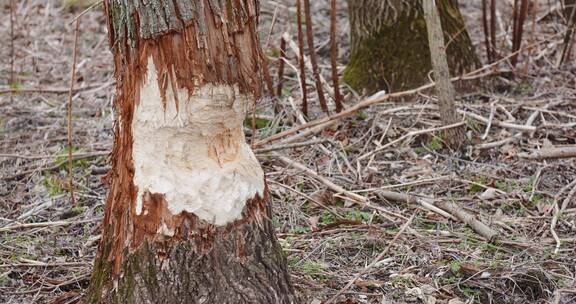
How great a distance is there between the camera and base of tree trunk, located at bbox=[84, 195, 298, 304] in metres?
2.76

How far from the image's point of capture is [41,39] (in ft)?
25.2

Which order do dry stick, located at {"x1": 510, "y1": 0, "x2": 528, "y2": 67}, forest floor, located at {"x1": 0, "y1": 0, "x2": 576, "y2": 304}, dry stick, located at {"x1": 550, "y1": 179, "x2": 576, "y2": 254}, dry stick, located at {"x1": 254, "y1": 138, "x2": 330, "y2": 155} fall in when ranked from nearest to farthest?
1. forest floor, located at {"x1": 0, "y1": 0, "x2": 576, "y2": 304}
2. dry stick, located at {"x1": 550, "y1": 179, "x2": 576, "y2": 254}
3. dry stick, located at {"x1": 254, "y1": 138, "x2": 330, "y2": 155}
4. dry stick, located at {"x1": 510, "y1": 0, "x2": 528, "y2": 67}

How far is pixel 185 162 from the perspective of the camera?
9.03 feet

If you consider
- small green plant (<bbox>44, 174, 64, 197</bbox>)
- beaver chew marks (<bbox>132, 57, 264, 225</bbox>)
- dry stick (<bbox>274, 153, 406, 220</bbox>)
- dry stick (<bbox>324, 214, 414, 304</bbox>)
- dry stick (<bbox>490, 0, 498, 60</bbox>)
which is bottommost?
dry stick (<bbox>324, 214, 414, 304</bbox>)

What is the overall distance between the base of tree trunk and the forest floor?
42 cm

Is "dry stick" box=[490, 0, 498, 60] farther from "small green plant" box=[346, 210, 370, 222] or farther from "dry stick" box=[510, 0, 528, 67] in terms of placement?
"small green plant" box=[346, 210, 370, 222]

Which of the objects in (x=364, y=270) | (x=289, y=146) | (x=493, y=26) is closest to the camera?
(x=364, y=270)

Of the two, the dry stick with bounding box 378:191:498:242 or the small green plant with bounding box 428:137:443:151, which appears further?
the small green plant with bounding box 428:137:443:151

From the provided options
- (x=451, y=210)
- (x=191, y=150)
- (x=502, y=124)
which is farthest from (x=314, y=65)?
(x=191, y=150)

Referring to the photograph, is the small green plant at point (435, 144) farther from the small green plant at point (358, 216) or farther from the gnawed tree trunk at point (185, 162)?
the gnawed tree trunk at point (185, 162)

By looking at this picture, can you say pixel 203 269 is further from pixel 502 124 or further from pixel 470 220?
pixel 502 124

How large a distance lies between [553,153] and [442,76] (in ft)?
2.51

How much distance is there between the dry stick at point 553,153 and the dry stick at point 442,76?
464 mm

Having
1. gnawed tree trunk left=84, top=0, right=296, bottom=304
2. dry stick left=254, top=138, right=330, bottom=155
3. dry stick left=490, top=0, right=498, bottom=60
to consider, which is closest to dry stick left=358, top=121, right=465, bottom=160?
dry stick left=254, top=138, right=330, bottom=155
